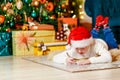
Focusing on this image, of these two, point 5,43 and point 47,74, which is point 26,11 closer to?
point 5,43

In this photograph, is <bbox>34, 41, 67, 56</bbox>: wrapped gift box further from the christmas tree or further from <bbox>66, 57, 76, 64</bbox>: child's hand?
<bbox>66, 57, 76, 64</bbox>: child's hand

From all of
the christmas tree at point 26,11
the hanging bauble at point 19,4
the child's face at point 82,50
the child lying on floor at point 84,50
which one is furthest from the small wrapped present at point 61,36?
the child's face at point 82,50

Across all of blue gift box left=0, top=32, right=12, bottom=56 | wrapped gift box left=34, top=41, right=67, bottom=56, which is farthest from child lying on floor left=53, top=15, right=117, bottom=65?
blue gift box left=0, top=32, right=12, bottom=56

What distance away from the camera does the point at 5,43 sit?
3.23 m

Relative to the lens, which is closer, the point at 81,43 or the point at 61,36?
the point at 81,43

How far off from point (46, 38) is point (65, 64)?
111 cm

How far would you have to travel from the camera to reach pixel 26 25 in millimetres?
3352

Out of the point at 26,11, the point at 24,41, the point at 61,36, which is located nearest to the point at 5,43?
the point at 24,41

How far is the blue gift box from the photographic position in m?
3.22

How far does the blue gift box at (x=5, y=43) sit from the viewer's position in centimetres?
322

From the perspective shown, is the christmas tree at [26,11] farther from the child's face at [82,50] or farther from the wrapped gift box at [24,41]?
the child's face at [82,50]

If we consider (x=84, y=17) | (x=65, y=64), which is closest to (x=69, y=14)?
(x=84, y=17)

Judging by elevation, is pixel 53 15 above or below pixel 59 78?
above

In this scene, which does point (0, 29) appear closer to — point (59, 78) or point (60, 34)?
point (60, 34)
